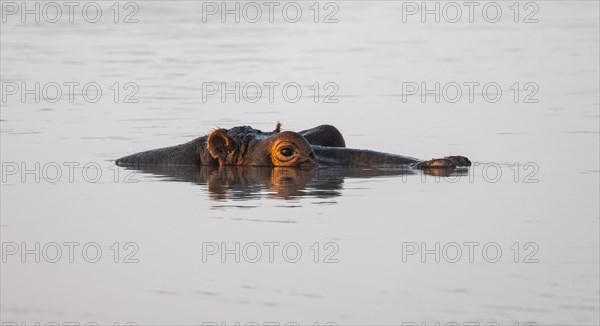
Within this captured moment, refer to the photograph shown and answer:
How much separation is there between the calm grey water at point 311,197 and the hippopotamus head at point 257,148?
0.23 meters

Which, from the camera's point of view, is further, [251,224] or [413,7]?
[413,7]

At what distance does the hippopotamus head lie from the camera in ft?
49.0

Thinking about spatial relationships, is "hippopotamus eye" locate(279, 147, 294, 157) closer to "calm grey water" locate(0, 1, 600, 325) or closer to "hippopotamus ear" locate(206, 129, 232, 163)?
"calm grey water" locate(0, 1, 600, 325)

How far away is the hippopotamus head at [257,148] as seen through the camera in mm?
14922

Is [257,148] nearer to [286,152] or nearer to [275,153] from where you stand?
[275,153]

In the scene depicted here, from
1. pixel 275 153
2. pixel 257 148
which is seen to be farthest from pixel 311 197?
pixel 257 148

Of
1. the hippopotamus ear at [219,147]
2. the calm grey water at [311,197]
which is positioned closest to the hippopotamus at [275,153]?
the hippopotamus ear at [219,147]

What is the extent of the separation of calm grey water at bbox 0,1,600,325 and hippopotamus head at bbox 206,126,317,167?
228 mm

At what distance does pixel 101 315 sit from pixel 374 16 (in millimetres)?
25652

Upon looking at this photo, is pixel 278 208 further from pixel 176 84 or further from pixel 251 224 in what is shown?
pixel 176 84

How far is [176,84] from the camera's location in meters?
22.8

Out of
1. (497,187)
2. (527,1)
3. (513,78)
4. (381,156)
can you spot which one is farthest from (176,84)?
(527,1)

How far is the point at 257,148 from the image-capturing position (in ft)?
50.2

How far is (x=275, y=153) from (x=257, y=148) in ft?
0.86
